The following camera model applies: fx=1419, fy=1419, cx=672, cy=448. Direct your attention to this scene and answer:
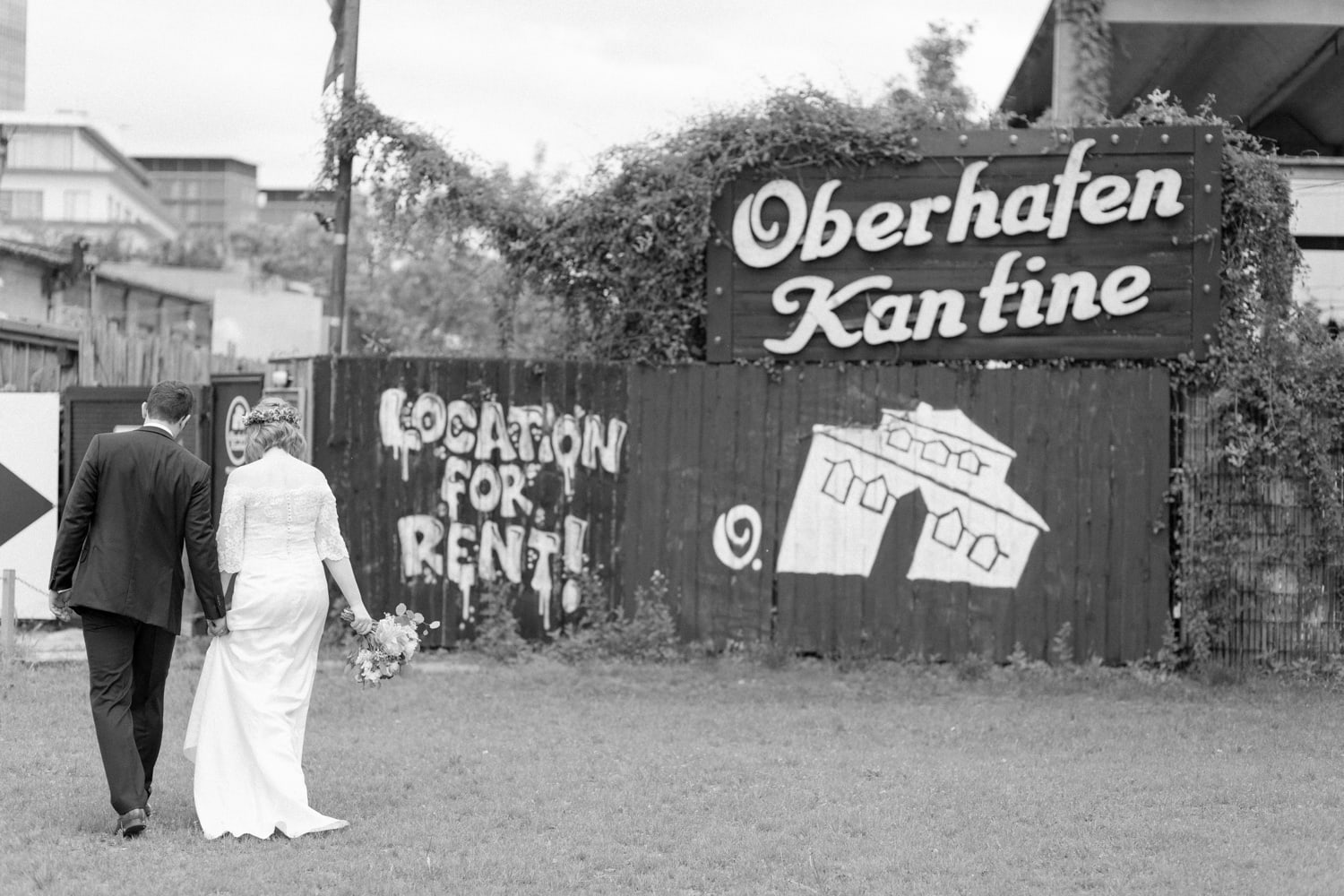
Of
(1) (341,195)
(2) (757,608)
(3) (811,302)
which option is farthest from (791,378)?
(1) (341,195)

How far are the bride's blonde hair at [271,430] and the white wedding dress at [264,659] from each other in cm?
5

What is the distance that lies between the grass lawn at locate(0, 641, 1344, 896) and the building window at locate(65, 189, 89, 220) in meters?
98.1

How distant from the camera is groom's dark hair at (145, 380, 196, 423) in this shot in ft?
22.2

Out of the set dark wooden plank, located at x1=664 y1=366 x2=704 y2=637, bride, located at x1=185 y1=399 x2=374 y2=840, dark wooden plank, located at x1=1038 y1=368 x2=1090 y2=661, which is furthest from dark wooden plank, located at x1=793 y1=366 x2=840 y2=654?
bride, located at x1=185 y1=399 x2=374 y2=840

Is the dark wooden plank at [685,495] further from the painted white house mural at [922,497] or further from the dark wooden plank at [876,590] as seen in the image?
the dark wooden plank at [876,590]

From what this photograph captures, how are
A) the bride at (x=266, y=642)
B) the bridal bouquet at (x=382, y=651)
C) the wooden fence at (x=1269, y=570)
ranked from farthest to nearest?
the wooden fence at (x=1269, y=570) → the bridal bouquet at (x=382, y=651) → the bride at (x=266, y=642)

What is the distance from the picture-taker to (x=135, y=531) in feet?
21.8

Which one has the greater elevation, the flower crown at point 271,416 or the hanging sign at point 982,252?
the hanging sign at point 982,252

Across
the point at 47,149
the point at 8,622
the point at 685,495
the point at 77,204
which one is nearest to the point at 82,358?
the point at 8,622

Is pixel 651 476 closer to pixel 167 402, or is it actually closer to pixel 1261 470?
pixel 1261 470

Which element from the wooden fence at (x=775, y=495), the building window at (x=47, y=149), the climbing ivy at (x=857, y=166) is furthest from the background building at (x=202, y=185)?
the wooden fence at (x=775, y=495)

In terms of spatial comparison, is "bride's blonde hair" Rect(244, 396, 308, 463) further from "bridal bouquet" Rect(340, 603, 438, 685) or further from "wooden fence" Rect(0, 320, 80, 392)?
"wooden fence" Rect(0, 320, 80, 392)

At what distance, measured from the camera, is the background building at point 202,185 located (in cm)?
15038

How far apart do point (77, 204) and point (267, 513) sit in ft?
339
